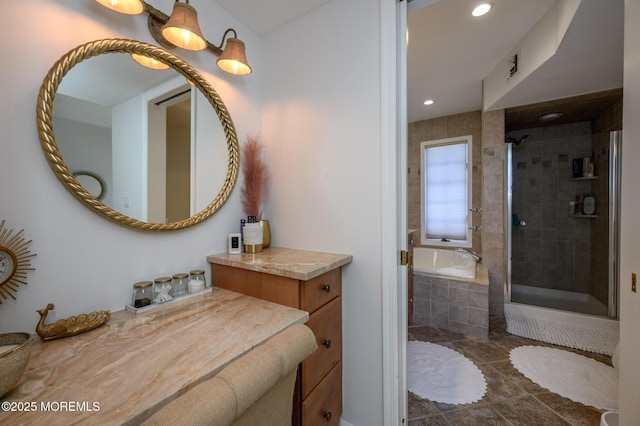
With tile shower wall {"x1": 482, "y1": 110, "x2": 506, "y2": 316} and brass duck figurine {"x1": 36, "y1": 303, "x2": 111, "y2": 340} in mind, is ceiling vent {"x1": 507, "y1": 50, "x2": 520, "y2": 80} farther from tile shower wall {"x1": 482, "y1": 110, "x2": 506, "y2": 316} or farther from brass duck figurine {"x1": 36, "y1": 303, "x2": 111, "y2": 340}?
brass duck figurine {"x1": 36, "y1": 303, "x2": 111, "y2": 340}

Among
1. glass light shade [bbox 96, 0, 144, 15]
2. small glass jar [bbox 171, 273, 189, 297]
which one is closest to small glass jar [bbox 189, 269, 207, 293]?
small glass jar [bbox 171, 273, 189, 297]

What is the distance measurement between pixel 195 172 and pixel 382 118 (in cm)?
103

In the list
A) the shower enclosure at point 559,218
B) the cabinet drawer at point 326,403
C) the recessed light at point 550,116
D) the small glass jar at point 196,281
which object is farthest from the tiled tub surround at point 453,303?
the small glass jar at point 196,281

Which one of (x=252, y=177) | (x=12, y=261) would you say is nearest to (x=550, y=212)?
(x=252, y=177)

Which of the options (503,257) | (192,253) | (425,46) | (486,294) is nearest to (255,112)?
(192,253)

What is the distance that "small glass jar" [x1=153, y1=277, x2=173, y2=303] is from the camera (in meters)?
1.10

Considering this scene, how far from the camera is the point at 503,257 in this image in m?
2.84

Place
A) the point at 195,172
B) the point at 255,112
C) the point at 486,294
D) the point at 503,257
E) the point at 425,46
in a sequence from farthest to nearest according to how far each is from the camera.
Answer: the point at 503,257 < the point at 486,294 < the point at 425,46 < the point at 255,112 < the point at 195,172

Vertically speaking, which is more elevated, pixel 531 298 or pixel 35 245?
pixel 35 245

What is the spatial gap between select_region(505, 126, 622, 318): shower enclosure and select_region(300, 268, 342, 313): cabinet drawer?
8.55 feet

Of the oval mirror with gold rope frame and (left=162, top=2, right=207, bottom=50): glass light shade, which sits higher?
(left=162, top=2, right=207, bottom=50): glass light shade

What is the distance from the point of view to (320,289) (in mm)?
1148

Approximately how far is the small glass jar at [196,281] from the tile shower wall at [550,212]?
4.20m

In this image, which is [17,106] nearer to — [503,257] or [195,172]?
[195,172]
